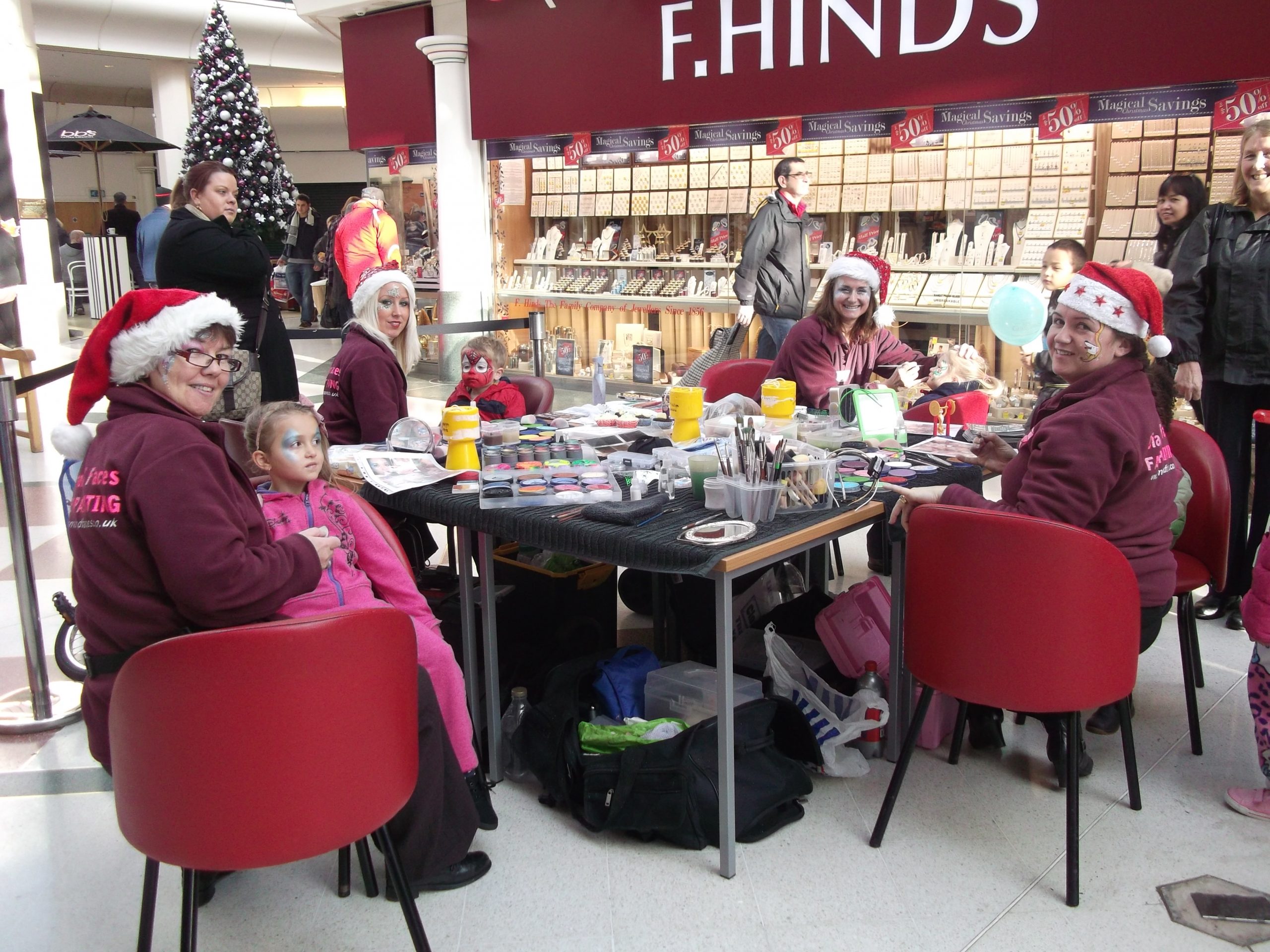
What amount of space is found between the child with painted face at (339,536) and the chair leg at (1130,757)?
1576 millimetres

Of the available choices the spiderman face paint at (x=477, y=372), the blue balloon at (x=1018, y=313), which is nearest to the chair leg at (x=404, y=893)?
the spiderman face paint at (x=477, y=372)

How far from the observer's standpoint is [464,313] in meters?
9.46

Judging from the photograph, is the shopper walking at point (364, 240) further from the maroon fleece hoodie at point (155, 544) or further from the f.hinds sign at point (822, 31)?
the maroon fleece hoodie at point (155, 544)

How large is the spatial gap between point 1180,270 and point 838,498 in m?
2.29

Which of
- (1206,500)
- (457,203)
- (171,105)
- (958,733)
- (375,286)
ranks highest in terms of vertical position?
(171,105)

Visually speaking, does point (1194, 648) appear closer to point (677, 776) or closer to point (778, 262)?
point (677, 776)

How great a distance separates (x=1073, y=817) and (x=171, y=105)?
51.2 feet

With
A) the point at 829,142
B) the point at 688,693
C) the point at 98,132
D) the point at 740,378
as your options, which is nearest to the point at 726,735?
the point at 688,693

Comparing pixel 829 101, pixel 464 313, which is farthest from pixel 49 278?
pixel 829 101

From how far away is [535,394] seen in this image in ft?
14.0

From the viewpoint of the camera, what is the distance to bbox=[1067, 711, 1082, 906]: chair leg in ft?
7.43

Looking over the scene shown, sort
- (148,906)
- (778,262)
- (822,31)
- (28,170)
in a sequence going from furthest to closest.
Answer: (28,170)
(822,31)
(778,262)
(148,906)

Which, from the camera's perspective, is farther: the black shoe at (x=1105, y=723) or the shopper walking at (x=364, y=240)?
the shopper walking at (x=364, y=240)

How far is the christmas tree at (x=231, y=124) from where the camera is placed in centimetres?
1028
